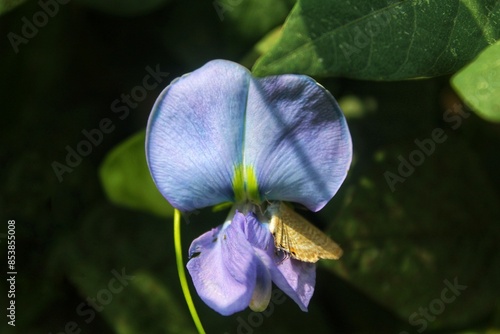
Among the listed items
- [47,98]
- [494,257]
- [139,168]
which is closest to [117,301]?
[139,168]

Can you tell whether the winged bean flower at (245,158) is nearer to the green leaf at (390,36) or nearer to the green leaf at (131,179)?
the green leaf at (390,36)

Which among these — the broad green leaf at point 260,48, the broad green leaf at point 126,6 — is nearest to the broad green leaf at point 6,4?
the broad green leaf at point 126,6

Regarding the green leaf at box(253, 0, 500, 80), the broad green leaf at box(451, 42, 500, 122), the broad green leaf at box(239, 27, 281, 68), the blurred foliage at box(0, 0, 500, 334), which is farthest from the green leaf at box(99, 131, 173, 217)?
the broad green leaf at box(451, 42, 500, 122)

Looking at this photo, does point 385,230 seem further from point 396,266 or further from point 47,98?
point 47,98

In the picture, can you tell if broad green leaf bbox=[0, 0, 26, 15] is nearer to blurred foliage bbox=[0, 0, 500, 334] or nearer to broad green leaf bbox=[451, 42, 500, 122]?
blurred foliage bbox=[0, 0, 500, 334]

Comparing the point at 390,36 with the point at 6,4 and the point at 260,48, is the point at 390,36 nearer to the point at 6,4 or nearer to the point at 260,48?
the point at 260,48
